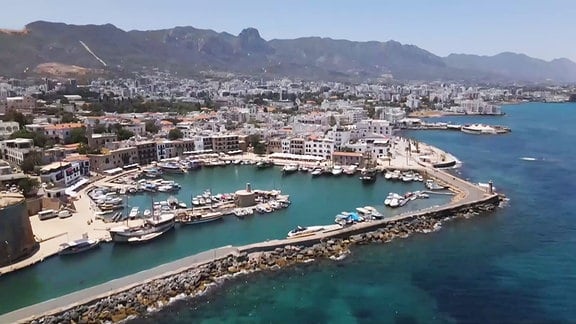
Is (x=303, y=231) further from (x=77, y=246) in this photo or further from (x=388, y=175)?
(x=388, y=175)

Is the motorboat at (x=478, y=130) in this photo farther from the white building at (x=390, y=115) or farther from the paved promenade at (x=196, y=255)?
the paved promenade at (x=196, y=255)

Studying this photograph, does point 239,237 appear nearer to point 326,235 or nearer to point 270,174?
A: point 326,235

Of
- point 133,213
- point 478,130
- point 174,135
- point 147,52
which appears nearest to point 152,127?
point 174,135

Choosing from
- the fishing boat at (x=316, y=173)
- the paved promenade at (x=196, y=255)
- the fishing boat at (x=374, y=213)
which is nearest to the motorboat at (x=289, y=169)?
the fishing boat at (x=316, y=173)

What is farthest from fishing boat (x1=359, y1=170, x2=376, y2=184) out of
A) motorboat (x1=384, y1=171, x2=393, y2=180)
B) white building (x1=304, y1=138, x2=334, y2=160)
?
white building (x1=304, y1=138, x2=334, y2=160)

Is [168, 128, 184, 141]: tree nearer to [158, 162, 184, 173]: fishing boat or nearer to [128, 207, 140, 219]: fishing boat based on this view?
[158, 162, 184, 173]: fishing boat

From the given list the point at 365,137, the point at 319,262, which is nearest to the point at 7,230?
the point at 319,262

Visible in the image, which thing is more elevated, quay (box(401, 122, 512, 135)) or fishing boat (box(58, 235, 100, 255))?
quay (box(401, 122, 512, 135))
